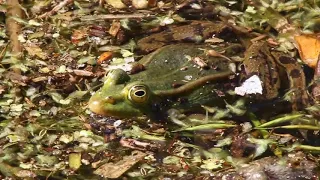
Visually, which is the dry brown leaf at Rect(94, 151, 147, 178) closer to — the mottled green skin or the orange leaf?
the mottled green skin

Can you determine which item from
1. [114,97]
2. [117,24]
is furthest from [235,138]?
[117,24]

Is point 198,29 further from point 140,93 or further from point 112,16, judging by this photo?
point 140,93

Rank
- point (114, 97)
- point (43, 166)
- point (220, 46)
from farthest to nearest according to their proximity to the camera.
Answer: point (220, 46)
point (114, 97)
point (43, 166)

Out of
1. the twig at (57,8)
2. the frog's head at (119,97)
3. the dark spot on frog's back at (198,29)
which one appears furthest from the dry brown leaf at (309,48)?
the twig at (57,8)

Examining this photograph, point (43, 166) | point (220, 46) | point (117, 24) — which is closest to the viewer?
point (43, 166)

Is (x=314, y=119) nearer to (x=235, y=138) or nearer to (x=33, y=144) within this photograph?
(x=235, y=138)

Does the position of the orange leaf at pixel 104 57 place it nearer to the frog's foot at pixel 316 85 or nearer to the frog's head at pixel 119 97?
the frog's head at pixel 119 97

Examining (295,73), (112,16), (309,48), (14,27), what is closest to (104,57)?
(112,16)

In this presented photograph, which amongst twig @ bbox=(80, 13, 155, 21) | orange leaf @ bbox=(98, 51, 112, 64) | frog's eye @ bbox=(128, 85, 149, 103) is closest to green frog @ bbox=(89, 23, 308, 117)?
frog's eye @ bbox=(128, 85, 149, 103)

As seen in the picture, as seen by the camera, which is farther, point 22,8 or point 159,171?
point 22,8
